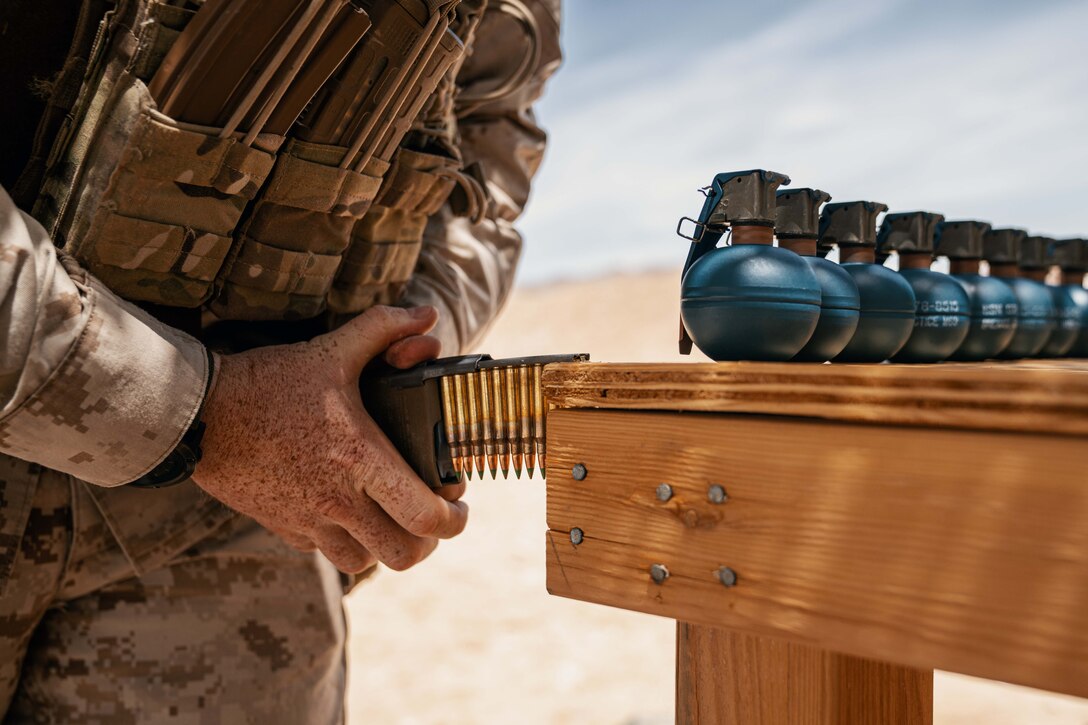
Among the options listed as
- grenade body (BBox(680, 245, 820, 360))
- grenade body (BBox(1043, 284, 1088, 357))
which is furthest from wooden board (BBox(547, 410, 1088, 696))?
grenade body (BBox(1043, 284, 1088, 357))

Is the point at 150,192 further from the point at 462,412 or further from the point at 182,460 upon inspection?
the point at 462,412

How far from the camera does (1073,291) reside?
5.46 ft

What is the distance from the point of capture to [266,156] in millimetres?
1259

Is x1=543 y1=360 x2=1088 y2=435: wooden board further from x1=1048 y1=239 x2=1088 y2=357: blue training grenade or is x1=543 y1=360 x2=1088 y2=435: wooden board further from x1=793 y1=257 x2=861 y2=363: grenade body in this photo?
x1=1048 y1=239 x2=1088 y2=357: blue training grenade

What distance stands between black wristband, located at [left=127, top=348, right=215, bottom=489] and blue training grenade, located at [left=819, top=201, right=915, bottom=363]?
829 mm

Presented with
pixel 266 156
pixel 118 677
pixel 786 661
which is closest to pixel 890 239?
pixel 786 661

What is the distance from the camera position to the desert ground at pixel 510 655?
331cm

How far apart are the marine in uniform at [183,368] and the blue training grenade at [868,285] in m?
0.60

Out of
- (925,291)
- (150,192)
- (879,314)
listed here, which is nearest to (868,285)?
(879,314)

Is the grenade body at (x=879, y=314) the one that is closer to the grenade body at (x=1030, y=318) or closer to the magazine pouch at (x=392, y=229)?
the grenade body at (x=1030, y=318)

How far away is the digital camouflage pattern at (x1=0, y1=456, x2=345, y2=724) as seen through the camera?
4.80 ft

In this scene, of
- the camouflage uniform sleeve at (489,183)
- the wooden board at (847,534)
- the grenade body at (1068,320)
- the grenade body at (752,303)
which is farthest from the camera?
the camouflage uniform sleeve at (489,183)

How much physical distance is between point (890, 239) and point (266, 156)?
0.89 metres

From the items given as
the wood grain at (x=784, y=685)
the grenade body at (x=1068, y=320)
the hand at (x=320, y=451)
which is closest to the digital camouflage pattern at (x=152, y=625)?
the hand at (x=320, y=451)
